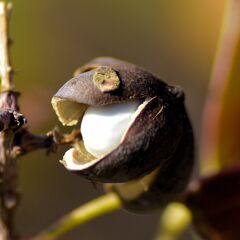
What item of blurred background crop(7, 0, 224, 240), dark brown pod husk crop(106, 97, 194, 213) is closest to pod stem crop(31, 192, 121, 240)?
dark brown pod husk crop(106, 97, 194, 213)

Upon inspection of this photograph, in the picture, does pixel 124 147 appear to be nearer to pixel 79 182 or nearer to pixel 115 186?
pixel 115 186

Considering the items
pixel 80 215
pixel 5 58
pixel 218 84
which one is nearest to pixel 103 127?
pixel 5 58

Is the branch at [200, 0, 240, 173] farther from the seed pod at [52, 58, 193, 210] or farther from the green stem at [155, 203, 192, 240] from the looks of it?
the seed pod at [52, 58, 193, 210]

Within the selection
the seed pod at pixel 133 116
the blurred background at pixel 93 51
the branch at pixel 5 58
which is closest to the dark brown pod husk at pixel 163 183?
the seed pod at pixel 133 116

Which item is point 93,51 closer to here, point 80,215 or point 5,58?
point 80,215

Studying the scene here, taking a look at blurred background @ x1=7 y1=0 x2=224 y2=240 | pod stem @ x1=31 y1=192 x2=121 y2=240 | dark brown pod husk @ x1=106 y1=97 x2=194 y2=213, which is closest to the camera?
dark brown pod husk @ x1=106 y1=97 x2=194 y2=213
